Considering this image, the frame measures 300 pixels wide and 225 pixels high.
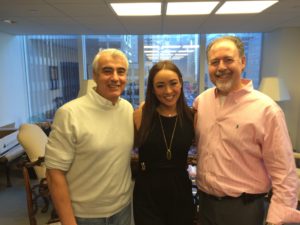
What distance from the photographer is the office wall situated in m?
4.31

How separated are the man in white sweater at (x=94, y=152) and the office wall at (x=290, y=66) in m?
4.04

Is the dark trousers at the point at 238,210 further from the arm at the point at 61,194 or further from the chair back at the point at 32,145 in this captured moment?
the chair back at the point at 32,145

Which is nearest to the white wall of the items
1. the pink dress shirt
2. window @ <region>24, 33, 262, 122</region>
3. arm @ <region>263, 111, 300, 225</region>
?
window @ <region>24, 33, 262, 122</region>

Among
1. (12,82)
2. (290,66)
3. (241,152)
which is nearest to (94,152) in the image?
(241,152)

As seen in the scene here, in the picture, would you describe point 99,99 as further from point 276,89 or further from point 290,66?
point 290,66

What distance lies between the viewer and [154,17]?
3203 mm

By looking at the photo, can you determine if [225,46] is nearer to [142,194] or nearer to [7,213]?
[142,194]

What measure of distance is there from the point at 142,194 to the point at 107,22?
9.12 feet

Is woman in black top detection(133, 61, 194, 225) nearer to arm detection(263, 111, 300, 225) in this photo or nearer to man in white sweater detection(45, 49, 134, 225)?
man in white sweater detection(45, 49, 134, 225)

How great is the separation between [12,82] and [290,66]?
16.1 ft

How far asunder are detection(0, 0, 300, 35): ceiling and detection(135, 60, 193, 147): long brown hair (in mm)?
1394

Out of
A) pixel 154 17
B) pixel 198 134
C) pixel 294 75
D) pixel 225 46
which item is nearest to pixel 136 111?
pixel 198 134

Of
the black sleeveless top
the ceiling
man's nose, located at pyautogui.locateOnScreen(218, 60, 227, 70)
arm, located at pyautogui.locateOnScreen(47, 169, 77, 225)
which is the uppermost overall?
the ceiling

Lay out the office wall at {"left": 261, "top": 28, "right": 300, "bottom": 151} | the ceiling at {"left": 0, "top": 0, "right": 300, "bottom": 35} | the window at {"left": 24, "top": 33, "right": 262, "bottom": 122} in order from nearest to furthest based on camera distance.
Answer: the ceiling at {"left": 0, "top": 0, "right": 300, "bottom": 35}
the office wall at {"left": 261, "top": 28, "right": 300, "bottom": 151}
the window at {"left": 24, "top": 33, "right": 262, "bottom": 122}
